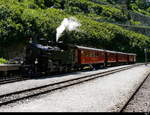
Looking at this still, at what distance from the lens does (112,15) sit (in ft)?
328

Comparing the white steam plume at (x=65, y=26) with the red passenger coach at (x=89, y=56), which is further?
the white steam plume at (x=65, y=26)

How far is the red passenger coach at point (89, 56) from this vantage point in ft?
91.5

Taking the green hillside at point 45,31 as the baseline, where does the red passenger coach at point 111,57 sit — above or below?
below

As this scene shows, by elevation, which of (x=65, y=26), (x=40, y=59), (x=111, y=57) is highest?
(x=65, y=26)

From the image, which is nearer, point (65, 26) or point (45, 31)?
point (65, 26)

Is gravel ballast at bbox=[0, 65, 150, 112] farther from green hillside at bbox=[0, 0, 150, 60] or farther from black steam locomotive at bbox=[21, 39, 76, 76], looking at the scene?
green hillside at bbox=[0, 0, 150, 60]

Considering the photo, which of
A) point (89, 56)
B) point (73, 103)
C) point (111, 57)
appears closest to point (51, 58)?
point (89, 56)

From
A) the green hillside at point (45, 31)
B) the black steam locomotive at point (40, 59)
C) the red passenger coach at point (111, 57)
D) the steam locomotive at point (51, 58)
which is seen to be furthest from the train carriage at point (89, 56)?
the black steam locomotive at point (40, 59)

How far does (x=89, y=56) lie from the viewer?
3083cm

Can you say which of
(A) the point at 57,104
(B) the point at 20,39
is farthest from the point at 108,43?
(A) the point at 57,104

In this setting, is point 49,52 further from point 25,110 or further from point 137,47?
point 137,47

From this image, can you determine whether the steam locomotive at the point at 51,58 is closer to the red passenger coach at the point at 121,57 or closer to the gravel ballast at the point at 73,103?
the gravel ballast at the point at 73,103

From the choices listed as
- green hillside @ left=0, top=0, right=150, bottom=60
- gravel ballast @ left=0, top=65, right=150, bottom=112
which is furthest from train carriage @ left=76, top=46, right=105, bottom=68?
gravel ballast @ left=0, top=65, right=150, bottom=112

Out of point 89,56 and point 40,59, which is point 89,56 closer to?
point 89,56
